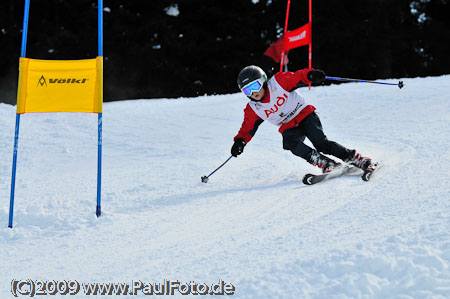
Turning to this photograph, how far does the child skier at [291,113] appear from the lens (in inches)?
161

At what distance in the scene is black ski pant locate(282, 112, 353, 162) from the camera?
4.16m

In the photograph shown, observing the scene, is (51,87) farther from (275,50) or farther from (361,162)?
(275,50)

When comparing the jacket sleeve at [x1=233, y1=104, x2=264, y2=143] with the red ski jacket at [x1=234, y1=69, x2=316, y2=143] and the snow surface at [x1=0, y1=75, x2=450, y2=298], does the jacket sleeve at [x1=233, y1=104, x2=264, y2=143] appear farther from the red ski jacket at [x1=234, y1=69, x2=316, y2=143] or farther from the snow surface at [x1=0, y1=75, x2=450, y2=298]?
the snow surface at [x1=0, y1=75, x2=450, y2=298]

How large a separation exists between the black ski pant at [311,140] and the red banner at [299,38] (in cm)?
559

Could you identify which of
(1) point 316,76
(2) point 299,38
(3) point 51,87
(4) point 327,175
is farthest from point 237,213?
(2) point 299,38

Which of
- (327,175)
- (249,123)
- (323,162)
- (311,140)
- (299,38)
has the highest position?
(299,38)

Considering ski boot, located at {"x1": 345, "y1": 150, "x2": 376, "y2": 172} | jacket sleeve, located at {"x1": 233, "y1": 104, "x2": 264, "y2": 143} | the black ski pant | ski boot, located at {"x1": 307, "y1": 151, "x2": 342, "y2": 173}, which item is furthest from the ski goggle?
Answer: ski boot, located at {"x1": 345, "y1": 150, "x2": 376, "y2": 172}

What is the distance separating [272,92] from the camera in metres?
4.24

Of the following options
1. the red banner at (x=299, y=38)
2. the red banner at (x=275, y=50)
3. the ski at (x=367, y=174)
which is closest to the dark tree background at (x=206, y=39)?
the red banner at (x=275, y=50)

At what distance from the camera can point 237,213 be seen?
3.38 m

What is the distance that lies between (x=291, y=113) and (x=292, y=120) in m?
0.08

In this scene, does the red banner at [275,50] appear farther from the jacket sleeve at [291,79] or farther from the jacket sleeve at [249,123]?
the jacket sleeve at [291,79]

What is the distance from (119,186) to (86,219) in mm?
930

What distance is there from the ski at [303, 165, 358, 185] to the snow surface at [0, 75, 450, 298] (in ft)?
0.28
